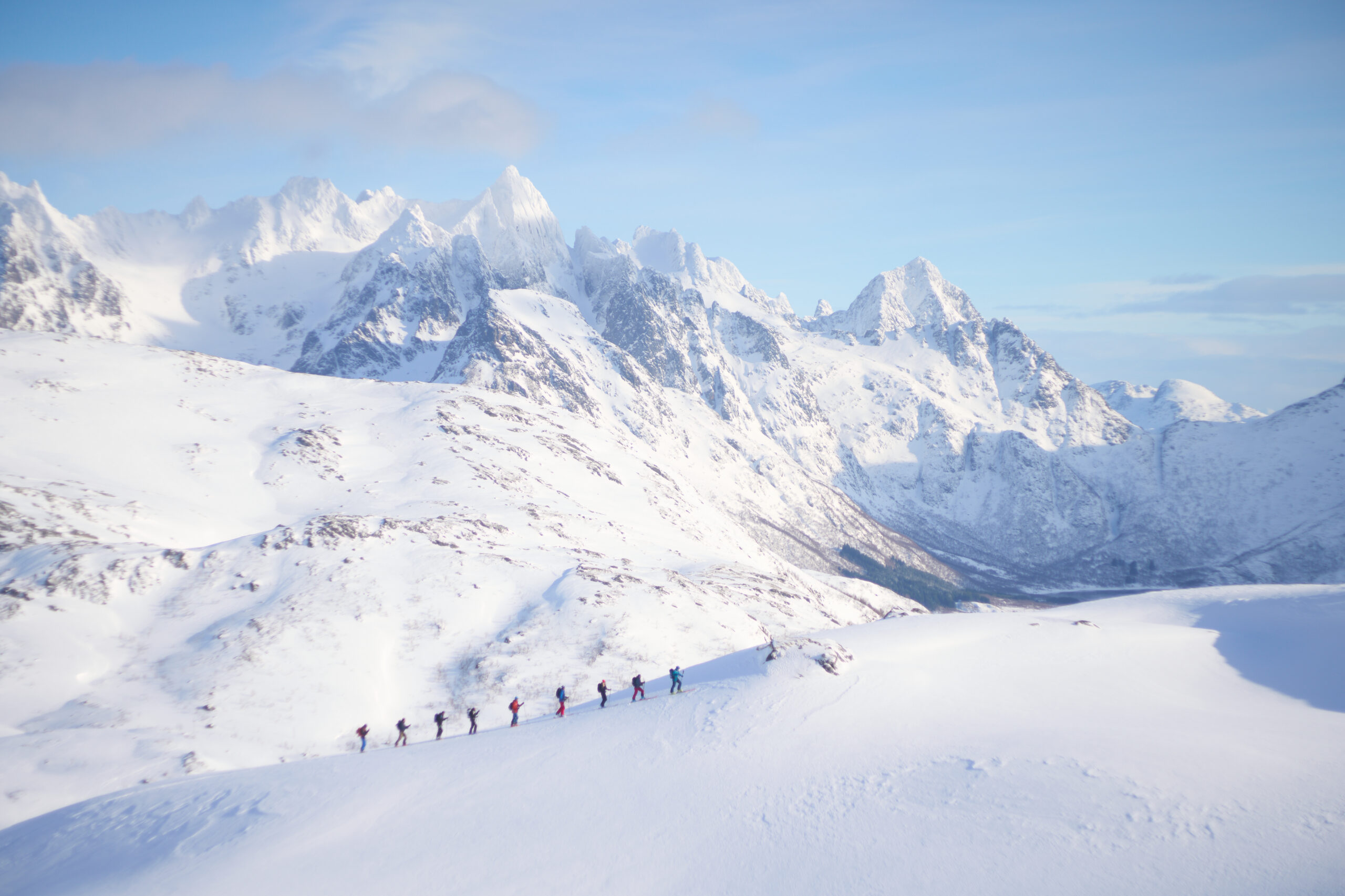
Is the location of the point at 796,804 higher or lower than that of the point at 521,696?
higher

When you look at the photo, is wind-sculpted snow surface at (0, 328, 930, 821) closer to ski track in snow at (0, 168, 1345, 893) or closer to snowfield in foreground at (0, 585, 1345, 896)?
ski track in snow at (0, 168, 1345, 893)

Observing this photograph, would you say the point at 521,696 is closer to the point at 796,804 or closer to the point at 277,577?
the point at 277,577

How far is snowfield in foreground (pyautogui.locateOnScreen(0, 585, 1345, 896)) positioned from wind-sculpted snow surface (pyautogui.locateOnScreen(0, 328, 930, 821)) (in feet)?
67.6

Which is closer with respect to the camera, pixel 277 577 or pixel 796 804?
pixel 796 804

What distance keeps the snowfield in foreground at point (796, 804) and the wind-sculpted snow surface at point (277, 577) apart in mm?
20596

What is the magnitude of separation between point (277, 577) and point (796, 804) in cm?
5703

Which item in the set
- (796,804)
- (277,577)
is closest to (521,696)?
(277,577)

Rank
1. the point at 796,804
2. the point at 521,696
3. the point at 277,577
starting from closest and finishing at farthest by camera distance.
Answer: the point at 796,804
the point at 521,696
the point at 277,577

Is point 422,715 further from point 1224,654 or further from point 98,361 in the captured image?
point 98,361

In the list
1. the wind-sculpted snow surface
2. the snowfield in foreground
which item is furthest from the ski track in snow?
the wind-sculpted snow surface

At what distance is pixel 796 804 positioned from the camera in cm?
2152

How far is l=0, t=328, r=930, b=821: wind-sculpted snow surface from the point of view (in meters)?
47.0

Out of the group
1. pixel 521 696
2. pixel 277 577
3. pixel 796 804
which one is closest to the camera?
pixel 796 804

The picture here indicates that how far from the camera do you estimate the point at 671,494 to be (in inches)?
5408
